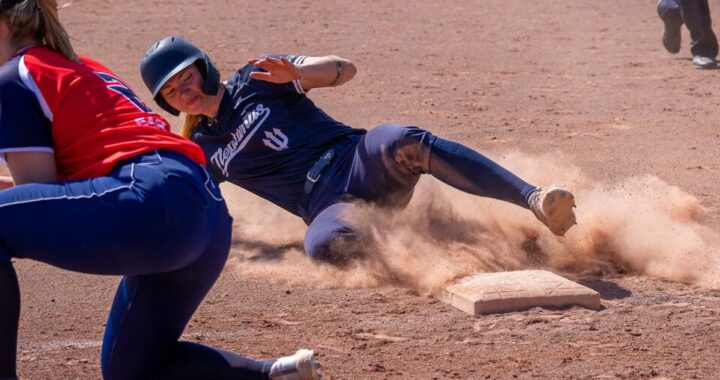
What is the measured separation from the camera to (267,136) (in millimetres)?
5449

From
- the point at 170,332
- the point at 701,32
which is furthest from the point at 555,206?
the point at 701,32

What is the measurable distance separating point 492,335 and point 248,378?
129 centimetres

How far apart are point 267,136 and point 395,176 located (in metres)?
0.67

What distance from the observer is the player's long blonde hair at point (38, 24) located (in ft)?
9.91

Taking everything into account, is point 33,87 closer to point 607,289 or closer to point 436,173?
point 436,173

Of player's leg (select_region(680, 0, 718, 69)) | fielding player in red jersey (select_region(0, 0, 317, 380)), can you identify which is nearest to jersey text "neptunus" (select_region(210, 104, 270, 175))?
fielding player in red jersey (select_region(0, 0, 317, 380))

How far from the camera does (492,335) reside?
13.8ft

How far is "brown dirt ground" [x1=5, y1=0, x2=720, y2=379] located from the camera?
4039 millimetres

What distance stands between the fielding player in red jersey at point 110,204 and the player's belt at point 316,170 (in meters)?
2.24

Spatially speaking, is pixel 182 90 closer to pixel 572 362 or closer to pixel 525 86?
pixel 572 362

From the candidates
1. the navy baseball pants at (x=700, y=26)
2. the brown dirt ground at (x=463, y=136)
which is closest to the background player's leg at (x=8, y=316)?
the brown dirt ground at (x=463, y=136)

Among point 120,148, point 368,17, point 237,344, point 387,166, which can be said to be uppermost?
point 120,148

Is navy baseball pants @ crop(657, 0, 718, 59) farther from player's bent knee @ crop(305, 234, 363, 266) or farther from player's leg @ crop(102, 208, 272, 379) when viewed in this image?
player's leg @ crop(102, 208, 272, 379)

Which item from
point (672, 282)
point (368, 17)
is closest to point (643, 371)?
point (672, 282)
